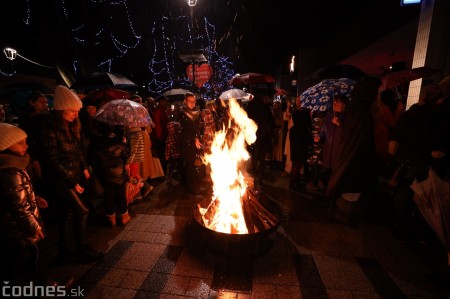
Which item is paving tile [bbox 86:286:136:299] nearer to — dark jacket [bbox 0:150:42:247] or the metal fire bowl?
dark jacket [bbox 0:150:42:247]

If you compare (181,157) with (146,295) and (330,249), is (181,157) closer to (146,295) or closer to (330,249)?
(146,295)

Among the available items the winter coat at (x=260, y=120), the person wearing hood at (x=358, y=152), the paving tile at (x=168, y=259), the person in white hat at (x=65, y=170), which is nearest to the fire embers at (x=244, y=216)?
the paving tile at (x=168, y=259)

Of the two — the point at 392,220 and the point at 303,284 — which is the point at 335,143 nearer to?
the point at 392,220

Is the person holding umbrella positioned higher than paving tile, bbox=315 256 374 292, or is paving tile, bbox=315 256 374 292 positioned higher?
the person holding umbrella

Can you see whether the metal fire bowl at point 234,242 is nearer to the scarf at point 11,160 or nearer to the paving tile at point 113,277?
the paving tile at point 113,277

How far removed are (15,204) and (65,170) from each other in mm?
1007

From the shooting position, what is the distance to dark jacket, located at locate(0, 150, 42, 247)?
8.39 feet

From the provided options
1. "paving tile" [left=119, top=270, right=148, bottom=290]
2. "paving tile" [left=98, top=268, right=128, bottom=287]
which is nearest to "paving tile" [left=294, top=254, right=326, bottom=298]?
"paving tile" [left=119, top=270, right=148, bottom=290]

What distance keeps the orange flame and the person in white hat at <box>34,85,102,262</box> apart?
2.03 metres

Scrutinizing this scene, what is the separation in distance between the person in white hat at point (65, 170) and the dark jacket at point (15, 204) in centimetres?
78

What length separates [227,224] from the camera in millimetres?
4246

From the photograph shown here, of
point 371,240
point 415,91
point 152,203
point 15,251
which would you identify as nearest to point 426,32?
A: point 415,91

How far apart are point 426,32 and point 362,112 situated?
4393mm

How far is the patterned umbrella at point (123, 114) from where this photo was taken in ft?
14.8
